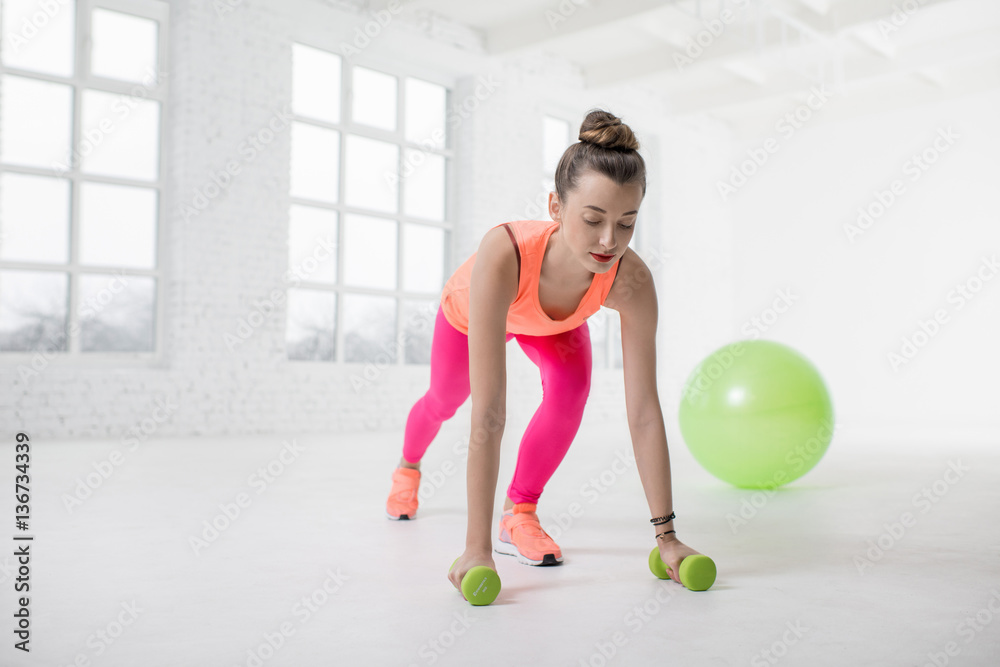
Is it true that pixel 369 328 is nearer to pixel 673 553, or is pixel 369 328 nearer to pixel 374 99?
pixel 374 99

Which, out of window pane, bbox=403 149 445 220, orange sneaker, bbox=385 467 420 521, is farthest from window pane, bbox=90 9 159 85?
orange sneaker, bbox=385 467 420 521

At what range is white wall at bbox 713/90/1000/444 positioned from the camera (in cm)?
902

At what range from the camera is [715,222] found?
34.9ft

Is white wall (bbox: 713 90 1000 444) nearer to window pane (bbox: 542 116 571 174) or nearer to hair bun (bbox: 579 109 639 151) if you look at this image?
window pane (bbox: 542 116 571 174)

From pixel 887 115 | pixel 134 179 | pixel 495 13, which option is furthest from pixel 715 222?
pixel 134 179

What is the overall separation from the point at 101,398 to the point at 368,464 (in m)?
2.33

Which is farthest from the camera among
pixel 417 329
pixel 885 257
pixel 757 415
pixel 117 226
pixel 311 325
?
pixel 885 257

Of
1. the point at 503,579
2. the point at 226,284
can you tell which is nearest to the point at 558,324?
the point at 503,579

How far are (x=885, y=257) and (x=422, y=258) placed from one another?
5656 millimetres

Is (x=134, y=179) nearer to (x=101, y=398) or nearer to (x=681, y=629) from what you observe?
(x=101, y=398)

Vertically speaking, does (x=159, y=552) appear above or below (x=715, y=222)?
below

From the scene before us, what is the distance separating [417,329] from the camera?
7.52 m

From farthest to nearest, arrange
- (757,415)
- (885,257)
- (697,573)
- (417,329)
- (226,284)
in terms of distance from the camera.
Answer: (885,257) → (417,329) → (226,284) → (757,415) → (697,573)

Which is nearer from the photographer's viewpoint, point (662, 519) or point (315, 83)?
point (662, 519)
